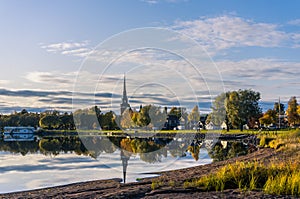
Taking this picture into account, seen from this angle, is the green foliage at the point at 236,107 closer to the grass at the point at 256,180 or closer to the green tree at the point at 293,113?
the green tree at the point at 293,113

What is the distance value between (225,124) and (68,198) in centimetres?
10447

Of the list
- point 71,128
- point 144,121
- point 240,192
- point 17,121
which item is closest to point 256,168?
point 240,192

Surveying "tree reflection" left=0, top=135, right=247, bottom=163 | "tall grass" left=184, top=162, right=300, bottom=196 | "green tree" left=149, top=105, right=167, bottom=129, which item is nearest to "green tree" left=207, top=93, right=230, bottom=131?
"green tree" left=149, top=105, right=167, bottom=129

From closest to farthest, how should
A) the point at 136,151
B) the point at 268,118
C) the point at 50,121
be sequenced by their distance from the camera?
the point at 136,151
the point at 268,118
the point at 50,121

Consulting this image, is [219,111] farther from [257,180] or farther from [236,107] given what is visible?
[257,180]

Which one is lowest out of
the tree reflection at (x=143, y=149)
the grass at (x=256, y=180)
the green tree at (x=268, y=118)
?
the tree reflection at (x=143, y=149)

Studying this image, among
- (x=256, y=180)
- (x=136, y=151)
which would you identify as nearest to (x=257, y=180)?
(x=256, y=180)

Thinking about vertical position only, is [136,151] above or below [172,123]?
below

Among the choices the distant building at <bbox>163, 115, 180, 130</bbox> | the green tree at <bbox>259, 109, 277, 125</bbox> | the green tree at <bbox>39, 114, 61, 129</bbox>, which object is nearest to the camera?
the green tree at <bbox>259, 109, 277, 125</bbox>

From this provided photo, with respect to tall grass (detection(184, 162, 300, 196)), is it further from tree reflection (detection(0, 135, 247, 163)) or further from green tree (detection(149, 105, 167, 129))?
green tree (detection(149, 105, 167, 129))

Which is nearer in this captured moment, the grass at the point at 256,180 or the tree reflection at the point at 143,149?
the grass at the point at 256,180

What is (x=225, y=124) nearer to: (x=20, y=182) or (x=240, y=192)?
(x=20, y=182)

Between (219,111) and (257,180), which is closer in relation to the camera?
(257,180)

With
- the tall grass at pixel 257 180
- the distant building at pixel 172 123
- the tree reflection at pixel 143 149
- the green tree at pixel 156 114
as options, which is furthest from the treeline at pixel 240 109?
the tall grass at pixel 257 180
